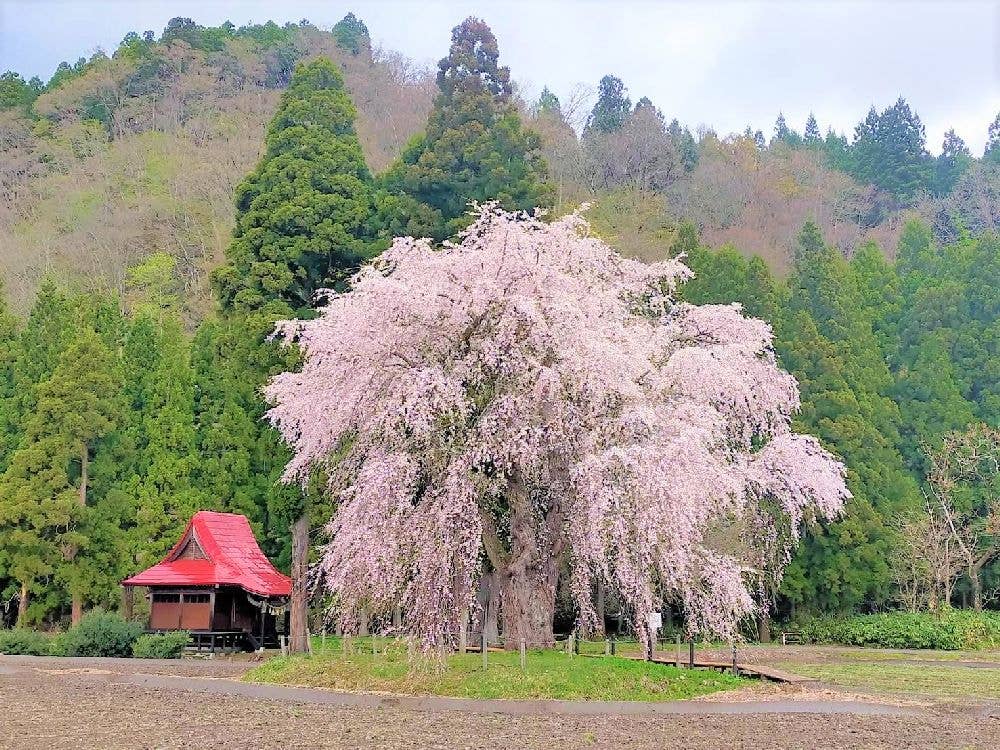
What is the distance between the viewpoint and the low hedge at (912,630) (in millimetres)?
34281

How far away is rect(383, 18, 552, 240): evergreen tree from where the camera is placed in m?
32.6

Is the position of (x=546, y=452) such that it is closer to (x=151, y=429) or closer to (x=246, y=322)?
(x=246, y=322)

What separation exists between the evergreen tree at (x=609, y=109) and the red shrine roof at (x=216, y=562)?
38.9 m

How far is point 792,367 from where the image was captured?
37.2 meters

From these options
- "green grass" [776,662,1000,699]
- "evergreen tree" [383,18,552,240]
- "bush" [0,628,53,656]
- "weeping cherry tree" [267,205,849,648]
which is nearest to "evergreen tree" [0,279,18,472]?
"bush" [0,628,53,656]

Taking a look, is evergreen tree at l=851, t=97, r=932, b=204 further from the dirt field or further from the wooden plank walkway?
the dirt field

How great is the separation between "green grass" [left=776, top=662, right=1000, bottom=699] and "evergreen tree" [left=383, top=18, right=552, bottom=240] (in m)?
14.9

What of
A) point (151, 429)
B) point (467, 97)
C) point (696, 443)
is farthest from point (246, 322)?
point (696, 443)

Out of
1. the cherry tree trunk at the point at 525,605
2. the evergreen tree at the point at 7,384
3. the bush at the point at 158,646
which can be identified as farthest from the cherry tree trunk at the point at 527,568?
the evergreen tree at the point at 7,384

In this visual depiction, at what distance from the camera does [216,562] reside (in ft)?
98.1

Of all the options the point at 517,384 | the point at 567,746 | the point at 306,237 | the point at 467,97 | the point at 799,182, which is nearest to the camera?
the point at 567,746

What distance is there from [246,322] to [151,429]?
22.9 ft

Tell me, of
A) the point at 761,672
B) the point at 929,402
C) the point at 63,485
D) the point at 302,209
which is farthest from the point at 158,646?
the point at 929,402

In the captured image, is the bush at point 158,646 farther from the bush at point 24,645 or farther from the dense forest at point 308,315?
the dense forest at point 308,315
